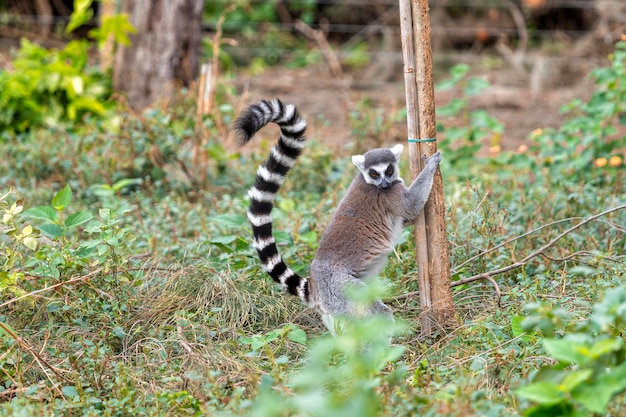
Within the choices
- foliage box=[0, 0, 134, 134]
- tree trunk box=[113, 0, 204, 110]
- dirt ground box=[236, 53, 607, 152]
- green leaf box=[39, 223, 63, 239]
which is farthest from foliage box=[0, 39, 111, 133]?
green leaf box=[39, 223, 63, 239]

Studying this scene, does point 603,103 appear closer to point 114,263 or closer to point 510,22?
point 114,263

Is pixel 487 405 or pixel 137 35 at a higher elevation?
pixel 137 35

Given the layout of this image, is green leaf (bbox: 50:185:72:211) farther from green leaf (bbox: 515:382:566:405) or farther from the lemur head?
green leaf (bbox: 515:382:566:405)

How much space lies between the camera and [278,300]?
3.99 metres

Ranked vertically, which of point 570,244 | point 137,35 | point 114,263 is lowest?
point 570,244

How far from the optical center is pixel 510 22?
12156 mm

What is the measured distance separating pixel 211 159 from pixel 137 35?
2.03 metres

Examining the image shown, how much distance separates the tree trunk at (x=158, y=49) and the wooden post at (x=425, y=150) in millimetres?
4592

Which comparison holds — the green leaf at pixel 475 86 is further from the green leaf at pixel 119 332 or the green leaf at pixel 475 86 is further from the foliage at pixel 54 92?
the green leaf at pixel 119 332

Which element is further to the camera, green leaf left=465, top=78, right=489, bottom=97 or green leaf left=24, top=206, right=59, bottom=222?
green leaf left=465, top=78, right=489, bottom=97

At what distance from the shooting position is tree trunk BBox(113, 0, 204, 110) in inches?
306

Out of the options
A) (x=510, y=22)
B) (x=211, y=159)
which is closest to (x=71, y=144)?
(x=211, y=159)

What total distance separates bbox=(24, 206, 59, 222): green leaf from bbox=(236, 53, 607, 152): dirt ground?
450 cm

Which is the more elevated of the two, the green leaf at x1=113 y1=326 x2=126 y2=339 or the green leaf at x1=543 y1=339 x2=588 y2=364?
the green leaf at x1=543 y1=339 x2=588 y2=364
